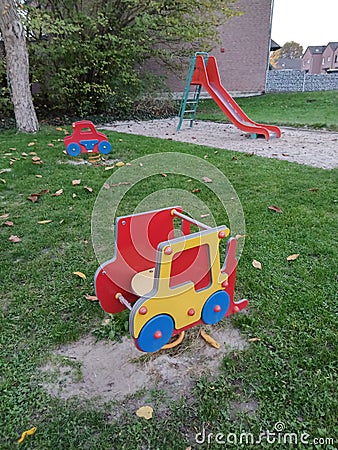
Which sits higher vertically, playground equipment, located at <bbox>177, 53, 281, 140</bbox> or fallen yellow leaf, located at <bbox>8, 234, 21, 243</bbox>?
playground equipment, located at <bbox>177, 53, 281, 140</bbox>

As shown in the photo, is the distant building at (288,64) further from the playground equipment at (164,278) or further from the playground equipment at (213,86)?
the playground equipment at (164,278)

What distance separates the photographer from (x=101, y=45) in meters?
9.29

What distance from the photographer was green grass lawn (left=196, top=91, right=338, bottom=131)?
9219 mm

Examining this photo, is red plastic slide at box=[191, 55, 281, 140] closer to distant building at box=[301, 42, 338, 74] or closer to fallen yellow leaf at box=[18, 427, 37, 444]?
fallen yellow leaf at box=[18, 427, 37, 444]

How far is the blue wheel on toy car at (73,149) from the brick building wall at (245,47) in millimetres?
12052

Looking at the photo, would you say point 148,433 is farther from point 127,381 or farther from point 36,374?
point 36,374

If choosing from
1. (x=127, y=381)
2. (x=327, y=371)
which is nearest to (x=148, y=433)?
(x=127, y=381)

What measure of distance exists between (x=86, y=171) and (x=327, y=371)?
142 inches

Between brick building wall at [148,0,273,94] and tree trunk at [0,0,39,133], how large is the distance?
10410mm

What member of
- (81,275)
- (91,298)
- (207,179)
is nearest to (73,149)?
(207,179)

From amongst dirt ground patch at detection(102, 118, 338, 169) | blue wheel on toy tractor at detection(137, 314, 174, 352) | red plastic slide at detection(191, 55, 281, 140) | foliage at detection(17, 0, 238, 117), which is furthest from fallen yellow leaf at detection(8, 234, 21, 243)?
foliage at detection(17, 0, 238, 117)

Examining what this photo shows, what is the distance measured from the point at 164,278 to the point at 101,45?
9253 millimetres

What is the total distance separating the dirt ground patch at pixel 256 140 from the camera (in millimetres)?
5355

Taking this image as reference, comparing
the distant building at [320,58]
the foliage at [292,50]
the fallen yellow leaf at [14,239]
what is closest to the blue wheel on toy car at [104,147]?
the fallen yellow leaf at [14,239]
